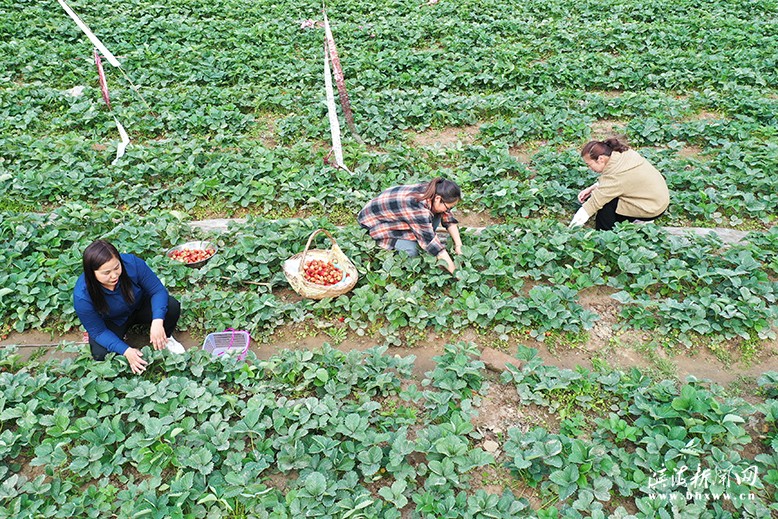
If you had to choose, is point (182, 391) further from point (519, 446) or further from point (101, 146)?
point (101, 146)

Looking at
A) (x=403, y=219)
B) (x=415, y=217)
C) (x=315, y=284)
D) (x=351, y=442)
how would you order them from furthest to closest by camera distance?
1. (x=403, y=219)
2. (x=415, y=217)
3. (x=315, y=284)
4. (x=351, y=442)

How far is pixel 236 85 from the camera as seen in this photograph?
8.21m

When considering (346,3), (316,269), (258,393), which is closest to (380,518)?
(258,393)

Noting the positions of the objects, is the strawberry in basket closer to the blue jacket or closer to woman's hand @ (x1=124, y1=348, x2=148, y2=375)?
the blue jacket

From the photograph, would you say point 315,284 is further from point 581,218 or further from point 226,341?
point 581,218

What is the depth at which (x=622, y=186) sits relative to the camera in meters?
4.77

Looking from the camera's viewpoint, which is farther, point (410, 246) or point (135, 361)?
point (410, 246)

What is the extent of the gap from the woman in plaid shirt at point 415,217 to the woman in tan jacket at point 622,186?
1395 mm

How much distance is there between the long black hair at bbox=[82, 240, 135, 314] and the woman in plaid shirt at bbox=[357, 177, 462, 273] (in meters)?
1.97

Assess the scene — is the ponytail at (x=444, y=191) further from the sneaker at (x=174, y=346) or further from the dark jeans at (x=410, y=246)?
the sneaker at (x=174, y=346)

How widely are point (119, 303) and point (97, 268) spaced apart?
46 centimetres

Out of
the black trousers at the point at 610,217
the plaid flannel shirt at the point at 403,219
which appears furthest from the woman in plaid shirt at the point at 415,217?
the black trousers at the point at 610,217

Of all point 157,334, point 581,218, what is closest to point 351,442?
point 157,334

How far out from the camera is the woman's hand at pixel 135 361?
340cm
